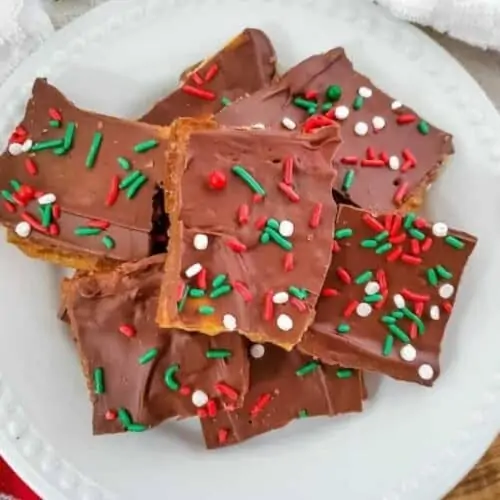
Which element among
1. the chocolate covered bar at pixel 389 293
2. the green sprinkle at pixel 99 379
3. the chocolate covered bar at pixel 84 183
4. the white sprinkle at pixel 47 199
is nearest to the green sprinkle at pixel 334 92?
the chocolate covered bar at pixel 389 293

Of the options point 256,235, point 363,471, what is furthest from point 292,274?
point 363,471

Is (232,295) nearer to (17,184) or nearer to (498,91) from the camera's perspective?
(17,184)

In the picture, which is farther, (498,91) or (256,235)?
(498,91)

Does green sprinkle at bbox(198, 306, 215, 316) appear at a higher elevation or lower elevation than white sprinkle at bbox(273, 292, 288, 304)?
lower

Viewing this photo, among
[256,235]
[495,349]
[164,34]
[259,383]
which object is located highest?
[164,34]

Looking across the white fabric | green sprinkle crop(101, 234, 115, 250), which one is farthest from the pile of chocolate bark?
the white fabric

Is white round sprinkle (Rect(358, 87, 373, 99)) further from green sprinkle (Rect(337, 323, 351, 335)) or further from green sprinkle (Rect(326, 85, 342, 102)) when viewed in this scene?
green sprinkle (Rect(337, 323, 351, 335))
